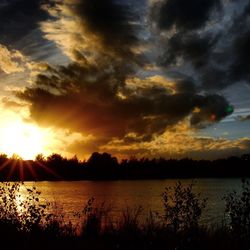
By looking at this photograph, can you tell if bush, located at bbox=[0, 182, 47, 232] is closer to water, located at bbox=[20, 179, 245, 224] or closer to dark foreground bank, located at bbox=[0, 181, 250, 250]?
dark foreground bank, located at bbox=[0, 181, 250, 250]

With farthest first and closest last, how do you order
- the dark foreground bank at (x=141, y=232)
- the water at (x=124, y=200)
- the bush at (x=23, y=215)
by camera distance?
the water at (x=124, y=200) < the bush at (x=23, y=215) < the dark foreground bank at (x=141, y=232)

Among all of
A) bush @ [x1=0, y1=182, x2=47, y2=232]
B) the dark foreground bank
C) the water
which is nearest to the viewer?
→ the dark foreground bank

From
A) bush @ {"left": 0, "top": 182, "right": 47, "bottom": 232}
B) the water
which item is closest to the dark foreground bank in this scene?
bush @ {"left": 0, "top": 182, "right": 47, "bottom": 232}

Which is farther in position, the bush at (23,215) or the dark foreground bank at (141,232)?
the bush at (23,215)

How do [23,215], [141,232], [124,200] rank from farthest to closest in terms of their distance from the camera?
[124,200] < [23,215] < [141,232]

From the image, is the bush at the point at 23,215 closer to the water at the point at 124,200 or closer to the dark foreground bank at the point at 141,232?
the dark foreground bank at the point at 141,232

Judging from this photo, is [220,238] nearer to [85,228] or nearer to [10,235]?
[85,228]

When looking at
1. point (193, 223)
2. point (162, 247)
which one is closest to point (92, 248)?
point (162, 247)

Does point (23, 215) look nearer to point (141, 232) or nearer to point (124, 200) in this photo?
point (141, 232)

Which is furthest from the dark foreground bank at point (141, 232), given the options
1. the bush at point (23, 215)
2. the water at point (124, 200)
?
the water at point (124, 200)

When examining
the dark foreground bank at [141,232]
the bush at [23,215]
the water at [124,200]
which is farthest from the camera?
the water at [124,200]

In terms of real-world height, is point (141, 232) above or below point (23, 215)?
below

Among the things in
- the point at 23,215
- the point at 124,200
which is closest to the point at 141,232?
the point at 23,215

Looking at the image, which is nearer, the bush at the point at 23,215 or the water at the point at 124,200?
the bush at the point at 23,215
